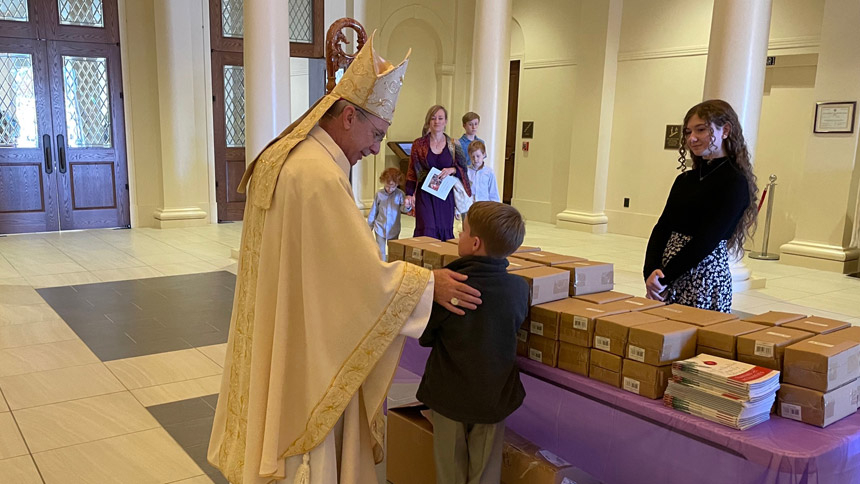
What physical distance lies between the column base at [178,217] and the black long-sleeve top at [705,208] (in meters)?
8.56

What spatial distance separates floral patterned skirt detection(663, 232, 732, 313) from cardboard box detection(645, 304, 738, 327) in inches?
20.1

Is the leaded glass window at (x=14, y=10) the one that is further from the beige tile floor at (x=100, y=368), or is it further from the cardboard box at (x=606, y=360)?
the cardboard box at (x=606, y=360)

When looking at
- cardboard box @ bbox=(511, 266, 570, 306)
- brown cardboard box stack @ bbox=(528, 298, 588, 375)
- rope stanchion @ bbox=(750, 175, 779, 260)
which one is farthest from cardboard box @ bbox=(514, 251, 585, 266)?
rope stanchion @ bbox=(750, 175, 779, 260)

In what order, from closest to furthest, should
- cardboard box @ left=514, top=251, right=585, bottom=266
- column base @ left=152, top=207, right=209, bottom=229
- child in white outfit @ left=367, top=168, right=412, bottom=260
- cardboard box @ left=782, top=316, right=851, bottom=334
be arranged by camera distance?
cardboard box @ left=782, top=316, right=851, bottom=334
cardboard box @ left=514, top=251, right=585, bottom=266
child in white outfit @ left=367, top=168, right=412, bottom=260
column base @ left=152, top=207, right=209, bottom=229

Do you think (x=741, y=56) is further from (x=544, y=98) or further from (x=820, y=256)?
(x=544, y=98)

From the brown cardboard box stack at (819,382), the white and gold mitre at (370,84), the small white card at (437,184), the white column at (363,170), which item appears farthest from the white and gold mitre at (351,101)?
the white column at (363,170)

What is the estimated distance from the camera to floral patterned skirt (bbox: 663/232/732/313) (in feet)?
9.45

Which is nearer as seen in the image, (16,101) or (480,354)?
(480,354)

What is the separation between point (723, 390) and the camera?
184 cm

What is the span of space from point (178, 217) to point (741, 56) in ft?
25.6

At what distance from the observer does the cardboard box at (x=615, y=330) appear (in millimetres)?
2107

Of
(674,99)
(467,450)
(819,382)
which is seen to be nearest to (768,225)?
(674,99)

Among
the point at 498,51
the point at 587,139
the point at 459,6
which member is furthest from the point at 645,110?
the point at 459,6

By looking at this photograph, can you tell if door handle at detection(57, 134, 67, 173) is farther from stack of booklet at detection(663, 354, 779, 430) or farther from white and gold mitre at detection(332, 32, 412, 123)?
stack of booklet at detection(663, 354, 779, 430)
